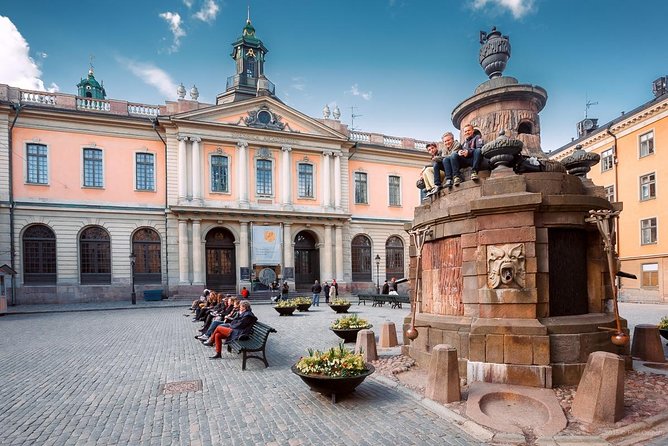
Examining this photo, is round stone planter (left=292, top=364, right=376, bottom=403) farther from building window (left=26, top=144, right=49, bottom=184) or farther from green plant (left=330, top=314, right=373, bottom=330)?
building window (left=26, top=144, right=49, bottom=184)

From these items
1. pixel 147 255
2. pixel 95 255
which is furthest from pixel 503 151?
pixel 95 255

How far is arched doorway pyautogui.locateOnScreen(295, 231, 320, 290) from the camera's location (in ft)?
112

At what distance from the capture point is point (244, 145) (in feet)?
103

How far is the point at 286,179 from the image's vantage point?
32531mm

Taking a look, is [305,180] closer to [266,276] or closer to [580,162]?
[266,276]

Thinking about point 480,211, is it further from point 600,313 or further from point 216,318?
point 216,318

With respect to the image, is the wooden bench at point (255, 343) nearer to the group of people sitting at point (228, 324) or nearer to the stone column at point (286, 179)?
the group of people sitting at point (228, 324)

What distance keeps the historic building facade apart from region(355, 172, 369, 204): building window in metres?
0.10

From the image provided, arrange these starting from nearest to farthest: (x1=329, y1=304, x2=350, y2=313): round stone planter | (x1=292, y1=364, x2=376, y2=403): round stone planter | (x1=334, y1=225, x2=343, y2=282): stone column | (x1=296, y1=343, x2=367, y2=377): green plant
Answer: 1. (x1=292, y1=364, x2=376, y2=403): round stone planter
2. (x1=296, y1=343, x2=367, y2=377): green plant
3. (x1=329, y1=304, x2=350, y2=313): round stone planter
4. (x1=334, y1=225, x2=343, y2=282): stone column

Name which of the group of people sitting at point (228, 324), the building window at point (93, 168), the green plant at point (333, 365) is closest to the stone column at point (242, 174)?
the building window at point (93, 168)

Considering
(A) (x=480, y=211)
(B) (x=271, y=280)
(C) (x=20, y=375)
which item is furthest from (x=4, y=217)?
(A) (x=480, y=211)

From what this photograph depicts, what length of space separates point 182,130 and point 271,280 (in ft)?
42.5

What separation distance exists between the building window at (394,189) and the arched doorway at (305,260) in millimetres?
8626

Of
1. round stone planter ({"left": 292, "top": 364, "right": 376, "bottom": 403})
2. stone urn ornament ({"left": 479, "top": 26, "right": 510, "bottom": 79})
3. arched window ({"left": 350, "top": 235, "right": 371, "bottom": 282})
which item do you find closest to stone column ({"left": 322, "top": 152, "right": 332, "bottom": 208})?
arched window ({"left": 350, "top": 235, "right": 371, "bottom": 282})
